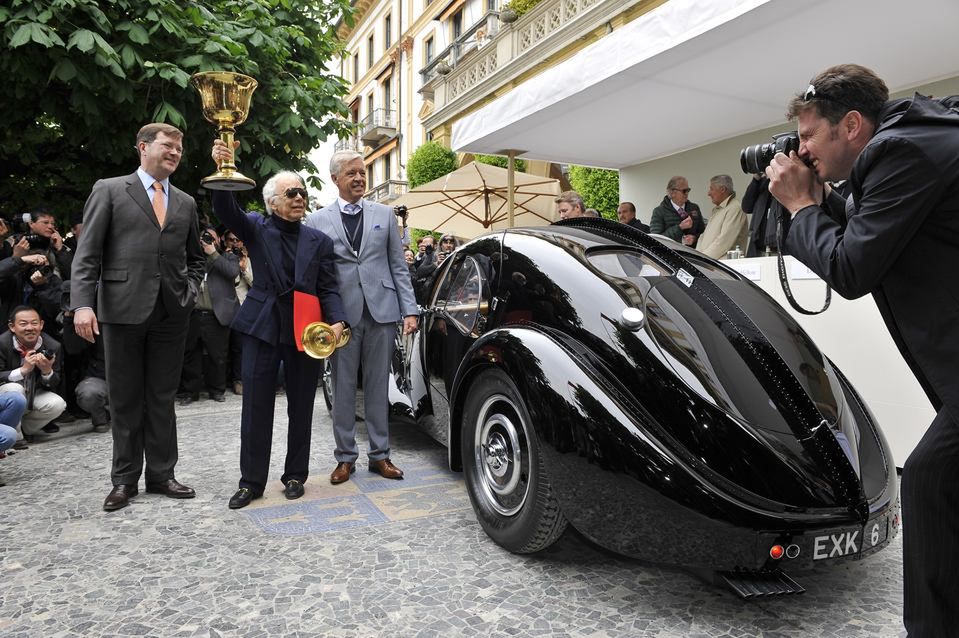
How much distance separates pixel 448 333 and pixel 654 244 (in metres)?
1.29

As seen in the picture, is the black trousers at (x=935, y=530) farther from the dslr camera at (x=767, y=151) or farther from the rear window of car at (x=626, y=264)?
the rear window of car at (x=626, y=264)

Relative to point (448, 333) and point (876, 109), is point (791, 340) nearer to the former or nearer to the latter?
point (876, 109)

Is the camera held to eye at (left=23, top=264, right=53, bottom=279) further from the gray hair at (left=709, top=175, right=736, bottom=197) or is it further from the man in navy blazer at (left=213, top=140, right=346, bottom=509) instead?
the gray hair at (left=709, top=175, right=736, bottom=197)

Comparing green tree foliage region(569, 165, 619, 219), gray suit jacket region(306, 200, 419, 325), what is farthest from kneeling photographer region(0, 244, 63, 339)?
green tree foliage region(569, 165, 619, 219)

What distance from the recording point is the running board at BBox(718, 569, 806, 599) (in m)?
2.13

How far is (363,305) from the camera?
4074mm

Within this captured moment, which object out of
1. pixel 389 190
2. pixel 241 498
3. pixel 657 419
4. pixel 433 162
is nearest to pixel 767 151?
pixel 657 419

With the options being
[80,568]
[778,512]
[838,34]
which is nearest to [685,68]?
[838,34]

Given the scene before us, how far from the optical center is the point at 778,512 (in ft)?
6.98

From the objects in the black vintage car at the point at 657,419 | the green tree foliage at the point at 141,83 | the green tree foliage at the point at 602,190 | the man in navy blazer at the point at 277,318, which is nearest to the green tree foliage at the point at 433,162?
the green tree foliage at the point at 602,190

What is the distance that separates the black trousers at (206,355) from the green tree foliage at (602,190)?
6980 mm

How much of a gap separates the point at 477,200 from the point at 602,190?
2669 mm

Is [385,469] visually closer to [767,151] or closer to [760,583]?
[760,583]

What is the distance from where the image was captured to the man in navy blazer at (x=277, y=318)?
3.63 m
